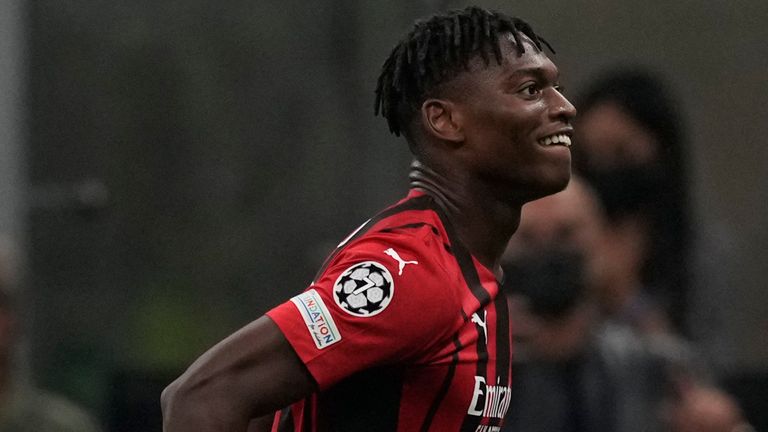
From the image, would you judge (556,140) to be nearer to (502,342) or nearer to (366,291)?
(502,342)

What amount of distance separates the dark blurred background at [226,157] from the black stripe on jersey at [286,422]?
192 centimetres

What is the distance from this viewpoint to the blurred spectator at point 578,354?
480cm

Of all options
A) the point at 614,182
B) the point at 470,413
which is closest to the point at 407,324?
the point at 470,413

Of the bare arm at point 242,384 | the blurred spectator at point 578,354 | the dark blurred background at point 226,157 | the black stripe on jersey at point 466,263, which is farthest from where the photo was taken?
the dark blurred background at point 226,157

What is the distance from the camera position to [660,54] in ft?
18.1

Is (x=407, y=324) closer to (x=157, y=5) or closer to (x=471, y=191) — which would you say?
(x=471, y=191)

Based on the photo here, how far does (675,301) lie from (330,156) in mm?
1174

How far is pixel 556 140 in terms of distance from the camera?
375 centimetres

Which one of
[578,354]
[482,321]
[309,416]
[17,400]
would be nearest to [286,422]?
[309,416]

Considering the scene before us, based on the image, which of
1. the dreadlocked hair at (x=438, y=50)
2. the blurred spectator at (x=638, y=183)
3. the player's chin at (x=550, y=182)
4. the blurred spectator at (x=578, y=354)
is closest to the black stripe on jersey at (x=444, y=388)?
the player's chin at (x=550, y=182)

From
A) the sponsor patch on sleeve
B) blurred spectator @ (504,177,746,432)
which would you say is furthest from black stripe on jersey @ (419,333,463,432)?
blurred spectator @ (504,177,746,432)

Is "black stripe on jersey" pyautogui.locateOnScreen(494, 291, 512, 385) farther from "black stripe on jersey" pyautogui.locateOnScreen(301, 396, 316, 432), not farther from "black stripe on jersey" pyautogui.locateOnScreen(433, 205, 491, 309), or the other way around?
"black stripe on jersey" pyautogui.locateOnScreen(301, 396, 316, 432)

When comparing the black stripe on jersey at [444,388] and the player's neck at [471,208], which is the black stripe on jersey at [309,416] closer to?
the black stripe on jersey at [444,388]

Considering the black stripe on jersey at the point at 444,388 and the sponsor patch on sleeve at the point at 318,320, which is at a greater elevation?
the sponsor patch on sleeve at the point at 318,320
